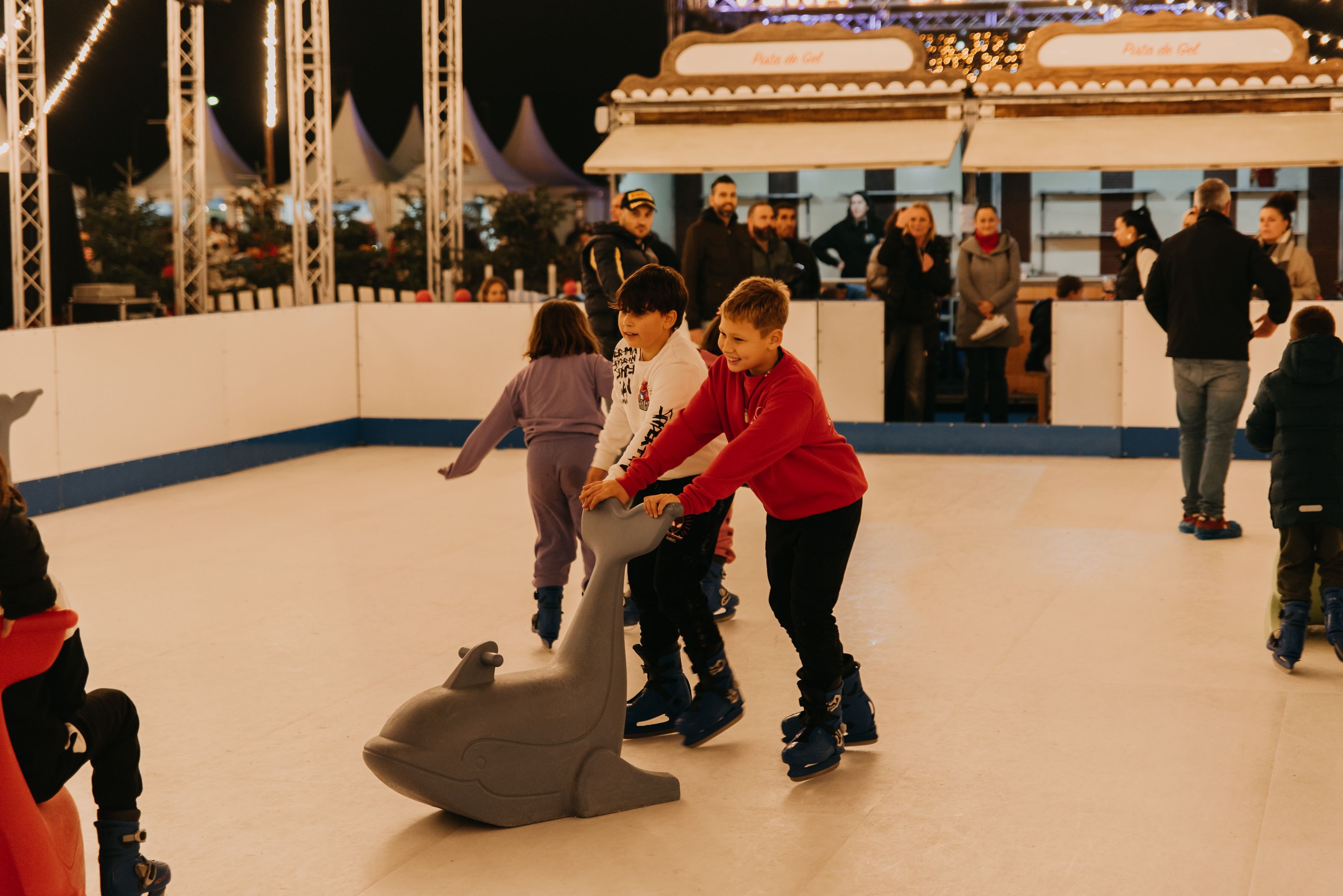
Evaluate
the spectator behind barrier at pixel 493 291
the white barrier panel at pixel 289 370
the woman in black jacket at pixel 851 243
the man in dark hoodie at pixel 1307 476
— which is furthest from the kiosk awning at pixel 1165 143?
the man in dark hoodie at pixel 1307 476

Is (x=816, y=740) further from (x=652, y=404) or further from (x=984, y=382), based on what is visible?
(x=984, y=382)

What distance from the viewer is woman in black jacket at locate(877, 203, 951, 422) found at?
9875 millimetres

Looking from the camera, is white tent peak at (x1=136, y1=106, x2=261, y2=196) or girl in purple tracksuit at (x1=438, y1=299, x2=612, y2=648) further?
white tent peak at (x1=136, y1=106, x2=261, y2=196)

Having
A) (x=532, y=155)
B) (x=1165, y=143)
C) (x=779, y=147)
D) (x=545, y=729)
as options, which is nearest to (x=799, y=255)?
(x=779, y=147)

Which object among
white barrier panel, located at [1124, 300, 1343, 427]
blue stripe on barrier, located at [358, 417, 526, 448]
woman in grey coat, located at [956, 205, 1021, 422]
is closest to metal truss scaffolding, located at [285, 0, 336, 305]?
blue stripe on barrier, located at [358, 417, 526, 448]

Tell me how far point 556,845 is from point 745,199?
1176 cm

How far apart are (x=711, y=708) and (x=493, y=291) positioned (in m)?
6.99

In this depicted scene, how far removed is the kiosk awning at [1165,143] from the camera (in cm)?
1051

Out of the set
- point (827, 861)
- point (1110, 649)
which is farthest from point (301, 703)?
point (1110, 649)

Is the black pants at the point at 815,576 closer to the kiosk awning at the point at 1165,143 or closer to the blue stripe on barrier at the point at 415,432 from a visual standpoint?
the blue stripe on barrier at the point at 415,432

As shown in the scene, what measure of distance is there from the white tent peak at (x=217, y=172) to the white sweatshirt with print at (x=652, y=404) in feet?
50.4

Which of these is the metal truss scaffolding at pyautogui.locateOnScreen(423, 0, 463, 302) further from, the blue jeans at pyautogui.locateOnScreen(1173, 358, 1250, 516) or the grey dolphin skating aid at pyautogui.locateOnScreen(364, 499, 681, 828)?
the grey dolphin skating aid at pyautogui.locateOnScreen(364, 499, 681, 828)

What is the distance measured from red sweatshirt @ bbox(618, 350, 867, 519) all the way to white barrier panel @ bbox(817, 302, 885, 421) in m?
6.27

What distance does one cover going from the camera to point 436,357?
1074 centimetres
